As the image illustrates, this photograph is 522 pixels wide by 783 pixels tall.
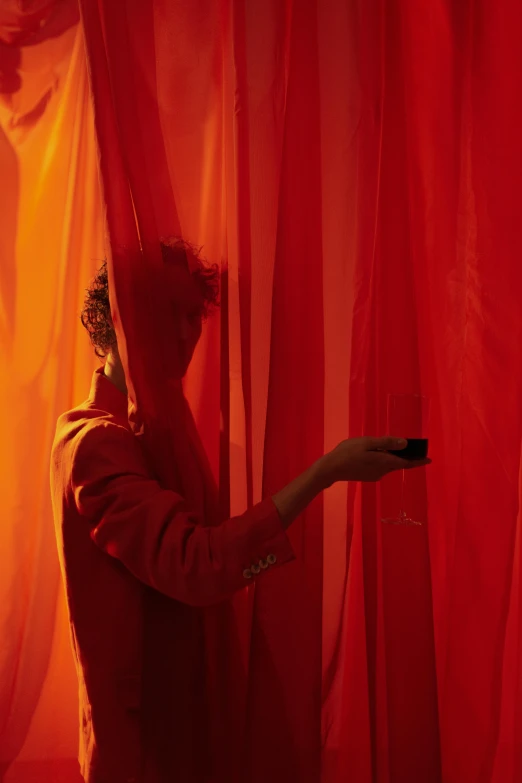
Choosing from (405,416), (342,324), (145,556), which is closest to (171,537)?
(145,556)

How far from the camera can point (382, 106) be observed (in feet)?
3.67

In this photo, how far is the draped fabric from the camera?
42.3 inches

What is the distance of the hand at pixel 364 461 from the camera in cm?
92

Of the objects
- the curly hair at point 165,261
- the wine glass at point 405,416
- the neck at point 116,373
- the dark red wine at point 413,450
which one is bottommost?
the dark red wine at point 413,450

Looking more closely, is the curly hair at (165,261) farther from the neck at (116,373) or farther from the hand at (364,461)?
the hand at (364,461)

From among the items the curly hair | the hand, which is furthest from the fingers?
the curly hair

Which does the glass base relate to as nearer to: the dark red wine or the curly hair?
the dark red wine

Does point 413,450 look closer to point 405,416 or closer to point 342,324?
point 405,416

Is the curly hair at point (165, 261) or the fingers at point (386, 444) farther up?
the curly hair at point (165, 261)

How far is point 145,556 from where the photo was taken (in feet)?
3.05

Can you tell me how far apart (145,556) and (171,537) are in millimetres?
48

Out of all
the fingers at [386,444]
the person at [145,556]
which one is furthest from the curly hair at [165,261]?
the fingers at [386,444]

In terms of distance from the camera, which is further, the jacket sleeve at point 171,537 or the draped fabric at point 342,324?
the draped fabric at point 342,324

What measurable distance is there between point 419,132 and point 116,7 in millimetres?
552
